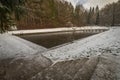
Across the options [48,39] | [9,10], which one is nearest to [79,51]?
[9,10]

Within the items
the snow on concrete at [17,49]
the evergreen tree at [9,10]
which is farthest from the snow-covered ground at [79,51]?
the evergreen tree at [9,10]

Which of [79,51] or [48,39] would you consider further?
[48,39]

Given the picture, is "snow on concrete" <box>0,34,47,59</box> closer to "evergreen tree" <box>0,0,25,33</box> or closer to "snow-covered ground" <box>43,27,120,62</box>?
"snow-covered ground" <box>43,27,120,62</box>

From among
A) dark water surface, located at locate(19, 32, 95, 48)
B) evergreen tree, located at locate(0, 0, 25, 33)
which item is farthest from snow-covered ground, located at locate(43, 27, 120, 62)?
evergreen tree, located at locate(0, 0, 25, 33)

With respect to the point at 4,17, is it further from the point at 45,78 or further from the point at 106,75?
the point at 106,75

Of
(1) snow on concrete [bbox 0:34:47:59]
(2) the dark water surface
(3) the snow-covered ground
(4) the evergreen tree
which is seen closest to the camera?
(4) the evergreen tree

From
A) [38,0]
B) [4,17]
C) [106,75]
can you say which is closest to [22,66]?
[4,17]

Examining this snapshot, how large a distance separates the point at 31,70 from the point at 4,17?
2980 mm

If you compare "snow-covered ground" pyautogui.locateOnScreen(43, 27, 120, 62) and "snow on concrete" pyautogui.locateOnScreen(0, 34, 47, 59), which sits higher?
"snow on concrete" pyautogui.locateOnScreen(0, 34, 47, 59)

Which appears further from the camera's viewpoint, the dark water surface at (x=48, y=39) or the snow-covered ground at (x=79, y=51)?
the dark water surface at (x=48, y=39)

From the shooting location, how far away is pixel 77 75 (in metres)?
6.03

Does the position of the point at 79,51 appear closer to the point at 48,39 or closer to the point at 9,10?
the point at 9,10

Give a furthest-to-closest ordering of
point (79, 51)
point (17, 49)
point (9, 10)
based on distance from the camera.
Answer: point (17, 49), point (79, 51), point (9, 10)

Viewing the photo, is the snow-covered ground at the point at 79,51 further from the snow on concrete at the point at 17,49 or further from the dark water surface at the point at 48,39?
the dark water surface at the point at 48,39
